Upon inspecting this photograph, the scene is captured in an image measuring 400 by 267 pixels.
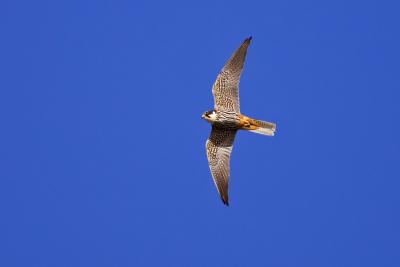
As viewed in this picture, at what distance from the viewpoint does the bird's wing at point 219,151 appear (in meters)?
19.8

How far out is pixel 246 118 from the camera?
19750 millimetres

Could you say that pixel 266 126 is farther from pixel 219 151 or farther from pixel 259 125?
pixel 219 151

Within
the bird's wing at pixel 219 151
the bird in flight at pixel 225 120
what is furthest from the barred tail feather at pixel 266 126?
the bird's wing at pixel 219 151

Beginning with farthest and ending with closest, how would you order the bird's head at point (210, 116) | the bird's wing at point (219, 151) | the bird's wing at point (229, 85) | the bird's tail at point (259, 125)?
1. the bird's wing at point (219, 151)
2. the bird's tail at point (259, 125)
3. the bird's head at point (210, 116)
4. the bird's wing at point (229, 85)

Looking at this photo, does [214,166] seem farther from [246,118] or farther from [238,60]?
[238,60]

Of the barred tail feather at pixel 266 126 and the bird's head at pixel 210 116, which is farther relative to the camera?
the barred tail feather at pixel 266 126

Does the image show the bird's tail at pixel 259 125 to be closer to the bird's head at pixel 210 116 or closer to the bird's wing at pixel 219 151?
the bird's wing at pixel 219 151

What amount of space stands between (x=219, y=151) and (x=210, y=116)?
3.45ft

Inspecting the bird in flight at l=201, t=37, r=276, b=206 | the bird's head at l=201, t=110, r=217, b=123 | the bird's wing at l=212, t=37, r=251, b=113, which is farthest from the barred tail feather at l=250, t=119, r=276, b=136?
the bird's head at l=201, t=110, r=217, b=123

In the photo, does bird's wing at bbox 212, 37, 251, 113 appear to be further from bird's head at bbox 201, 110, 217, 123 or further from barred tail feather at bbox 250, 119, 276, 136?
barred tail feather at bbox 250, 119, 276, 136

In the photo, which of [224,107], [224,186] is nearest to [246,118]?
[224,107]

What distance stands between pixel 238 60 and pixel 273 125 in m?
1.91

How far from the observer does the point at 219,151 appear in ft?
65.9

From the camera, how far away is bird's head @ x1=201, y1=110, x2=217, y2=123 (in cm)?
1961
